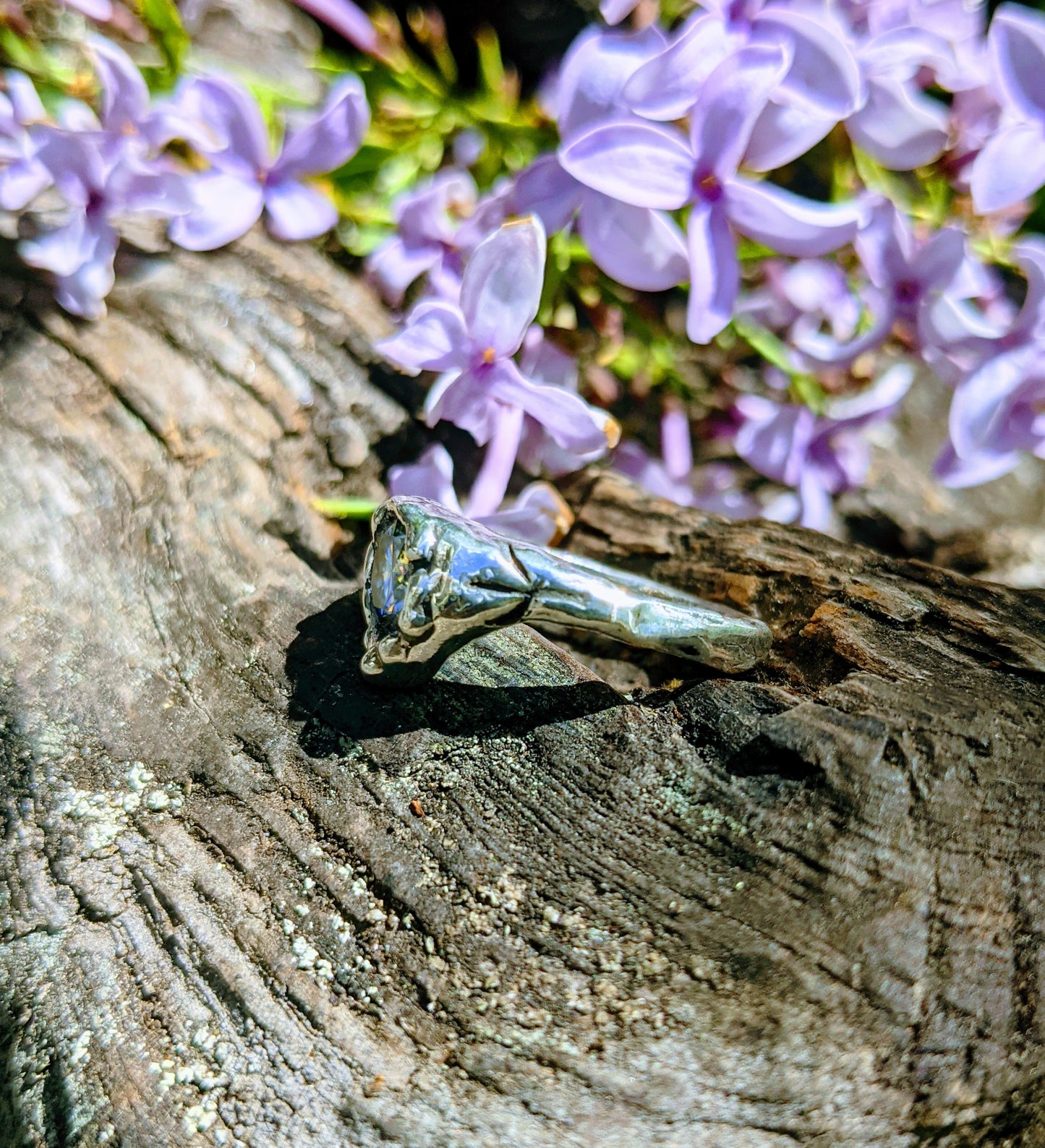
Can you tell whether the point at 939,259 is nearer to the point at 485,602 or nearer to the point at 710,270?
the point at 710,270

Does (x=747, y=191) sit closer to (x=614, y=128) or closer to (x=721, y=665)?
(x=614, y=128)

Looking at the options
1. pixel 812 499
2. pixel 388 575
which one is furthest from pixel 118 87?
pixel 812 499

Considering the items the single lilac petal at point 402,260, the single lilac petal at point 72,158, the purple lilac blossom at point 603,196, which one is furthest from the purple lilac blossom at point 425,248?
the single lilac petal at point 72,158

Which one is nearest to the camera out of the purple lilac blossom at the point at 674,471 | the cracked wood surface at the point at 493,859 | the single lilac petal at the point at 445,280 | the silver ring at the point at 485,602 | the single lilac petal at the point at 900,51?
the cracked wood surface at the point at 493,859

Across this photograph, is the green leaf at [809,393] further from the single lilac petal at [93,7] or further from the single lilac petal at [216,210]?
the single lilac petal at [93,7]

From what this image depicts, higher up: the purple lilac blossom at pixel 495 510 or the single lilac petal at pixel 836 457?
the purple lilac blossom at pixel 495 510

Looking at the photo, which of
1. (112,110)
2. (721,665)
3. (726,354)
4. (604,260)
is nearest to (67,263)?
(112,110)
